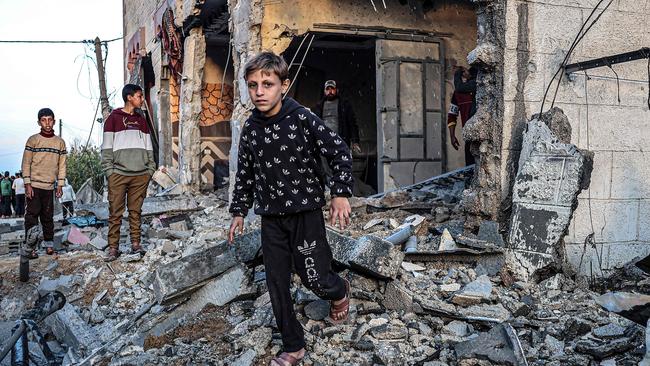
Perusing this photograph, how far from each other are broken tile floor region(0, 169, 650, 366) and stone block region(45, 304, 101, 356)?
11 millimetres

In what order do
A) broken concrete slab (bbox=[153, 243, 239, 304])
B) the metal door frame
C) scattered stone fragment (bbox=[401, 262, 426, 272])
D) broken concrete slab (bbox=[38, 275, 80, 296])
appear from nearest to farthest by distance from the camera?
broken concrete slab (bbox=[153, 243, 239, 304]) → scattered stone fragment (bbox=[401, 262, 426, 272]) → broken concrete slab (bbox=[38, 275, 80, 296]) → the metal door frame

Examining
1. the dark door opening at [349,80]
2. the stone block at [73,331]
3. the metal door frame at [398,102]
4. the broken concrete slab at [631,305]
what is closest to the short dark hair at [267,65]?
the broken concrete slab at [631,305]

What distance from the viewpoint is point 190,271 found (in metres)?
3.79

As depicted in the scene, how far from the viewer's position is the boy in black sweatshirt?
9.91ft

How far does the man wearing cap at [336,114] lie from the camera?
360 inches

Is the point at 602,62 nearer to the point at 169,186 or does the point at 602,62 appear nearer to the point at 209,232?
the point at 209,232

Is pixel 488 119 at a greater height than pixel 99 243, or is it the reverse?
pixel 488 119

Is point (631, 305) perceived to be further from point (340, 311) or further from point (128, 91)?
point (128, 91)

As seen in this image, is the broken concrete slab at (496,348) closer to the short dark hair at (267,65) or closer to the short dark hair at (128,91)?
the short dark hair at (267,65)

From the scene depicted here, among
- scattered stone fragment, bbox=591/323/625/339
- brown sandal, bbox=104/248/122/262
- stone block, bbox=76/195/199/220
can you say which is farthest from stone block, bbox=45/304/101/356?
stone block, bbox=76/195/199/220

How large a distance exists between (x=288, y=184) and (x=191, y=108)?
8938 mm

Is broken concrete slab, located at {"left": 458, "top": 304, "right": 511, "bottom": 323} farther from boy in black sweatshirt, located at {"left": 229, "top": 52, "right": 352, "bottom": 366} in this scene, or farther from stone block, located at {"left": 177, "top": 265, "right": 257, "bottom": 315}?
stone block, located at {"left": 177, "top": 265, "right": 257, "bottom": 315}

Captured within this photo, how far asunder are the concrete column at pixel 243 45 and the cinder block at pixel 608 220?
4626 millimetres

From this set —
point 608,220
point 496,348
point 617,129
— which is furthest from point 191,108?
point 496,348
